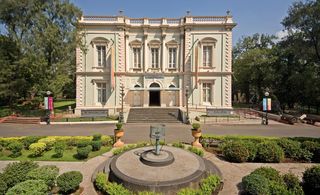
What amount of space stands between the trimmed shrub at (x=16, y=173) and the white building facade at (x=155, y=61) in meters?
17.9

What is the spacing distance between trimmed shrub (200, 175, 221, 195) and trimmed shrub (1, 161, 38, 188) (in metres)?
5.49

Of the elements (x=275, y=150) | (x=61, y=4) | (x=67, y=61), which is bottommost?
(x=275, y=150)

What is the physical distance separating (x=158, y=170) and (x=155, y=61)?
2115cm

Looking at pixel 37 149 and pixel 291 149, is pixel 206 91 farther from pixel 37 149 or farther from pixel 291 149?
pixel 37 149

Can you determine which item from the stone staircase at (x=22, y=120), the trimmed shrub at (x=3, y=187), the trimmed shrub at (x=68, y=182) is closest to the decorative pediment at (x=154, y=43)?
the stone staircase at (x=22, y=120)

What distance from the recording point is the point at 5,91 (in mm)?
22750

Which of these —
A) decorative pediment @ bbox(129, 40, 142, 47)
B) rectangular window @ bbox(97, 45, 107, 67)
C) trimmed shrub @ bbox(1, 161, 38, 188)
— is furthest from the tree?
trimmed shrub @ bbox(1, 161, 38, 188)

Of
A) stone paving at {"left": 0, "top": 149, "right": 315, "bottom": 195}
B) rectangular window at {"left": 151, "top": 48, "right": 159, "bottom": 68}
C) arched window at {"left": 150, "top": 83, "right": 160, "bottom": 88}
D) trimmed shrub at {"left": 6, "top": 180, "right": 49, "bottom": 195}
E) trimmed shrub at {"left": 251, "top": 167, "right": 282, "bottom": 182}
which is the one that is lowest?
stone paving at {"left": 0, "top": 149, "right": 315, "bottom": 195}

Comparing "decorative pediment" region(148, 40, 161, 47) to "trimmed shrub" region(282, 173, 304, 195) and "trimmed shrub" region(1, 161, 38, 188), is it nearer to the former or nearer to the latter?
"trimmed shrub" region(1, 161, 38, 188)

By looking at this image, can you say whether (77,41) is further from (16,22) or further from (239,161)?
(239,161)

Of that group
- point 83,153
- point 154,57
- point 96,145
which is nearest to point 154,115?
point 154,57

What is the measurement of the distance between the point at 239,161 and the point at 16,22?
2832cm

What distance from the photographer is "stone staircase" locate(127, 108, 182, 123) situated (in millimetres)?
21266

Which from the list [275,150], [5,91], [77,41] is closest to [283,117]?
[275,150]
